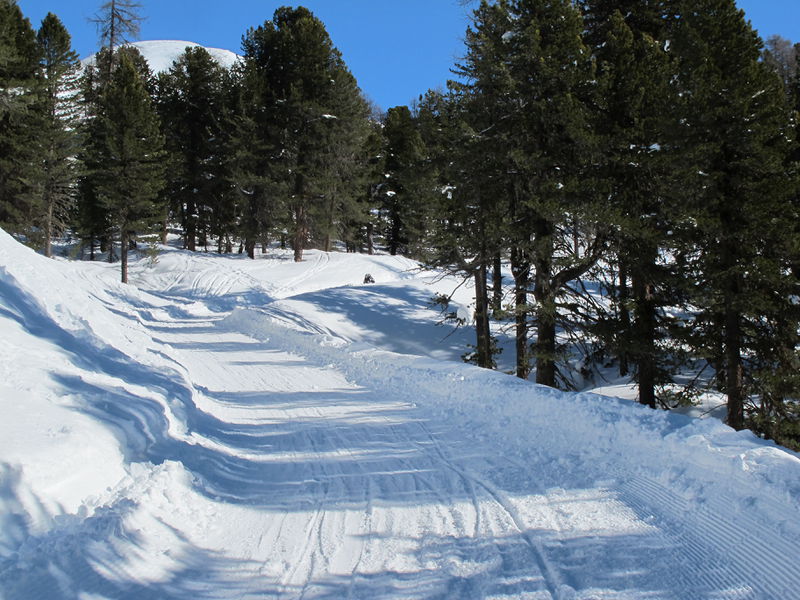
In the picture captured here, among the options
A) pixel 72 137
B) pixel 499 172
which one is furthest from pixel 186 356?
pixel 72 137

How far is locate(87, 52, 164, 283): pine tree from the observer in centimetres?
2770

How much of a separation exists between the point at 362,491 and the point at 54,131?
30932 millimetres

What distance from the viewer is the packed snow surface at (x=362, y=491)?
357 cm

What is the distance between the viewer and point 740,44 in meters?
10.0

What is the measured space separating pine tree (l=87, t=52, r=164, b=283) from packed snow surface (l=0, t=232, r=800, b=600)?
2066 cm

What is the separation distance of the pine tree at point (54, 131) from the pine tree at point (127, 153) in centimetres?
155

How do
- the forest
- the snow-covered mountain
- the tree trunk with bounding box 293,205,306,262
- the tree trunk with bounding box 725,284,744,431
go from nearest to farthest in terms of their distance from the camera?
the forest
the tree trunk with bounding box 725,284,744,431
the tree trunk with bounding box 293,205,306,262
the snow-covered mountain

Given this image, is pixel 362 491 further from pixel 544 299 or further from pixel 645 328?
pixel 645 328

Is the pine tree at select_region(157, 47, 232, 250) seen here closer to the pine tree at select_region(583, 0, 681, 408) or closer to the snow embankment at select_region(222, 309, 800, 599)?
the pine tree at select_region(583, 0, 681, 408)

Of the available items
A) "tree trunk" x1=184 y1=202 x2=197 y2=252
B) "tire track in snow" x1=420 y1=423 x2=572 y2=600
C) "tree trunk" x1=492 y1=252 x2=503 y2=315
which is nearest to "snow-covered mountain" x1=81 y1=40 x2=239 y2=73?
"tree trunk" x1=184 y1=202 x2=197 y2=252

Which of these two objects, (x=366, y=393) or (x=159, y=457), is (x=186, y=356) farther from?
(x=159, y=457)

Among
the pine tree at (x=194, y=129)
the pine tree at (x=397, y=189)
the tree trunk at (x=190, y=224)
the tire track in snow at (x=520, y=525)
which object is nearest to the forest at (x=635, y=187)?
the tire track in snow at (x=520, y=525)

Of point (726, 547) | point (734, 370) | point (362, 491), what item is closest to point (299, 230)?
point (734, 370)

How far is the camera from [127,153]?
27.9 m
